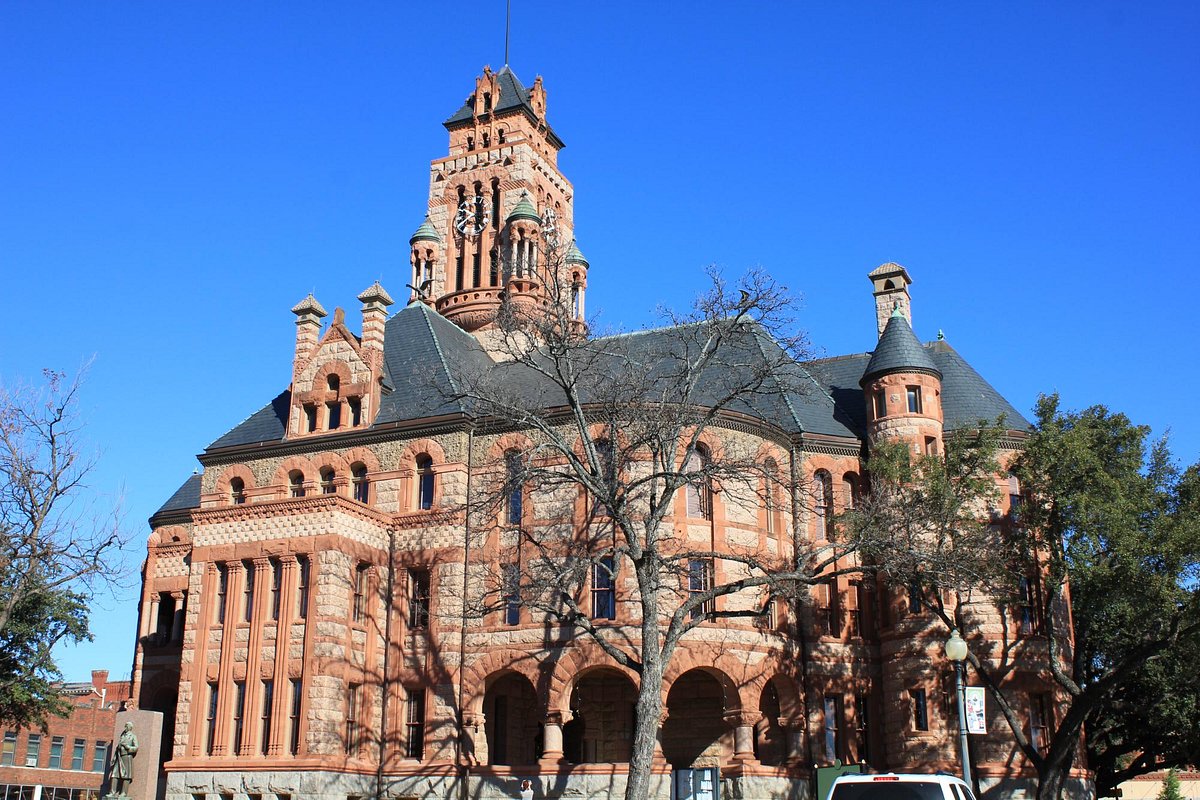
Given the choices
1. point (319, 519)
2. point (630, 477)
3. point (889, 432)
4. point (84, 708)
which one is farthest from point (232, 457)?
point (84, 708)

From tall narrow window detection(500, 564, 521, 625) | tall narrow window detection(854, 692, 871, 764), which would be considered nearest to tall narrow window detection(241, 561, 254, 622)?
tall narrow window detection(500, 564, 521, 625)

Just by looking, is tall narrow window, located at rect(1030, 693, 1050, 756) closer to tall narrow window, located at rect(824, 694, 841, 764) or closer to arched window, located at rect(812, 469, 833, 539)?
tall narrow window, located at rect(824, 694, 841, 764)

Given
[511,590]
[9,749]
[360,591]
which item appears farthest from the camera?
[9,749]

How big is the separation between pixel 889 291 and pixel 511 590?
22.5m

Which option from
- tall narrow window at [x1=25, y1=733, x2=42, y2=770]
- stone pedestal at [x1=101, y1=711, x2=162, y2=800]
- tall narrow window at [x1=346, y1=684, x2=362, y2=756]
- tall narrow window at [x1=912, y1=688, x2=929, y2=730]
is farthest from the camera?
tall narrow window at [x1=25, y1=733, x2=42, y2=770]

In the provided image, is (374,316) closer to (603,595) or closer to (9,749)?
(603,595)

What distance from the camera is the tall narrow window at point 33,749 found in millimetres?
57781

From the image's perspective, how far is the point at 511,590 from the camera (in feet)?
97.5

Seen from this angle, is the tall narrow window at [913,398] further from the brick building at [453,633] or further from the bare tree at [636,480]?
the bare tree at [636,480]

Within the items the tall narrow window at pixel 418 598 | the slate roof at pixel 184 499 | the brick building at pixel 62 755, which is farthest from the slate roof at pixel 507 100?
the brick building at pixel 62 755

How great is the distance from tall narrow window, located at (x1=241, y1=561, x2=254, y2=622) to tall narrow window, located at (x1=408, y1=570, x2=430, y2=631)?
467 centimetres

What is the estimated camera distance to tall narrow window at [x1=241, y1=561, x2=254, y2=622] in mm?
34062

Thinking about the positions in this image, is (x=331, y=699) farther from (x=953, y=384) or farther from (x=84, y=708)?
(x=84, y=708)

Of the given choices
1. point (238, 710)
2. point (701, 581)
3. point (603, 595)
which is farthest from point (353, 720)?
point (701, 581)
